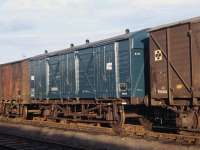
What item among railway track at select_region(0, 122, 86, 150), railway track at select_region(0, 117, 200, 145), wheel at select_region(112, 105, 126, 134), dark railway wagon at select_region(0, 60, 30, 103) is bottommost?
railway track at select_region(0, 122, 86, 150)

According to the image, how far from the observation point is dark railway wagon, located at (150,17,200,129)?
1514cm

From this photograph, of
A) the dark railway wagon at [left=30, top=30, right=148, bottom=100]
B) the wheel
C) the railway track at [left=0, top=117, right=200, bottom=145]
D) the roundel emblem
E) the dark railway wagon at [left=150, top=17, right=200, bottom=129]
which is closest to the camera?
the railway track at [left=0, top=117, right=200, bottom=145]

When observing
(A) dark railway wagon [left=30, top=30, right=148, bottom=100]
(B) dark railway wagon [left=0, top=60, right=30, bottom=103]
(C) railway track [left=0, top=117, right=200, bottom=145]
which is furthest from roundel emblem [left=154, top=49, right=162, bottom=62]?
(B) dark railway wagon [left=0, top=60, right=30, bottom=103]

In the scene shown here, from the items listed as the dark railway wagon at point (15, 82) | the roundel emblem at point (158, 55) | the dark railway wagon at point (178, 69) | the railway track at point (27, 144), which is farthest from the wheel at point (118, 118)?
the dark railway wagon at point (15, 82)

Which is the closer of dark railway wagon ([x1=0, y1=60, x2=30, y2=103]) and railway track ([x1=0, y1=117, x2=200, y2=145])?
railway track ([x1=0, y1=117, x2=200, y2=145])

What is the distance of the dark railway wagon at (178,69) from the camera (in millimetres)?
15141

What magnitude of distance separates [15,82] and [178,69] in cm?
1641

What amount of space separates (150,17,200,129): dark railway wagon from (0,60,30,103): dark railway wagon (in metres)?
13.0

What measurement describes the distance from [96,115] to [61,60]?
4.78 metres

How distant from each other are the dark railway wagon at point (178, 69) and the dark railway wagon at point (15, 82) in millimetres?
12997

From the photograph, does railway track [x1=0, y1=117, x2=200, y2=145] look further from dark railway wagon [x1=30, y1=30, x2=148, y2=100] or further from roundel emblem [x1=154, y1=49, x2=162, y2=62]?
roundel emblem [x1=154, y1=49, x2=162, y2=62]

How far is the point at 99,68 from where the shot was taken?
2025cm

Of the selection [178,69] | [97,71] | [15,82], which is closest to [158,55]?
[178,69]

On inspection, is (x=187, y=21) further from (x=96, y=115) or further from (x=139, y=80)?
(x=96, y=115)
